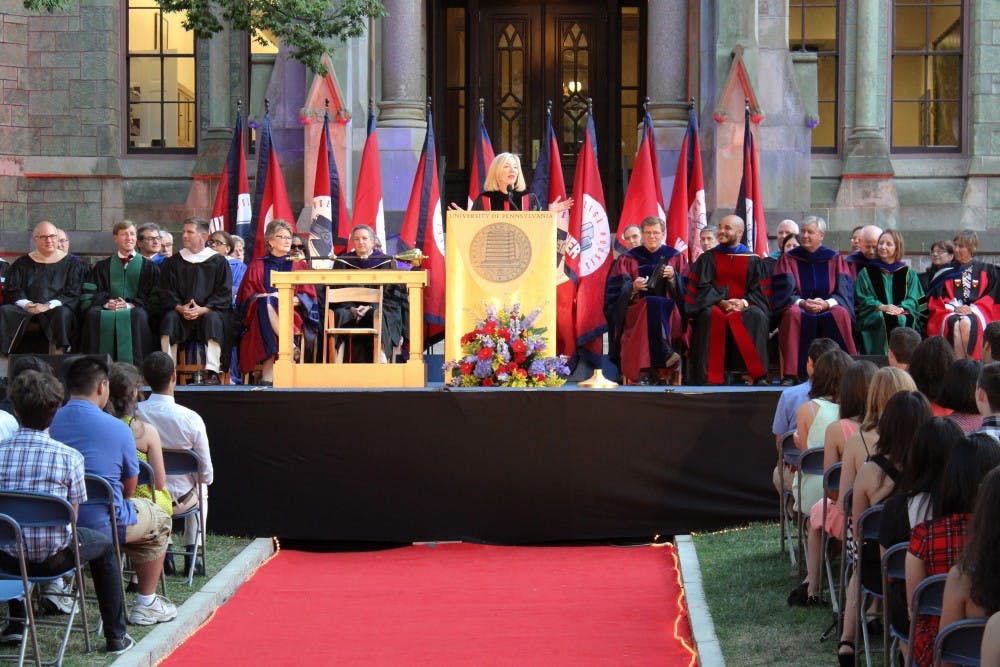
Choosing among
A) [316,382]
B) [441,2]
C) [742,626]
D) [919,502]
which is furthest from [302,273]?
[441,2]

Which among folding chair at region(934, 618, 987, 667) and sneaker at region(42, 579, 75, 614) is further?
sneaker at region(42, 579, 75, 614)

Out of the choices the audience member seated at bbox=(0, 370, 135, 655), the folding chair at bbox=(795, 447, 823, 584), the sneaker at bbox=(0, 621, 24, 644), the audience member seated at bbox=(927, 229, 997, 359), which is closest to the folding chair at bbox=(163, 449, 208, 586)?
the sneaker at bbox=(0, 621, 24, 644)

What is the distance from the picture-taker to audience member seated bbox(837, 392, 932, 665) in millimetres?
6211

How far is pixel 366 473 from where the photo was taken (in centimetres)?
1125

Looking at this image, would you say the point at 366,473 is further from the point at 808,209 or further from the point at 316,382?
the point at 808,209

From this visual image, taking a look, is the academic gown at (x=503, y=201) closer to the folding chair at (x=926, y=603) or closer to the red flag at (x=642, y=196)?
the red flag at (x=642, y=196)

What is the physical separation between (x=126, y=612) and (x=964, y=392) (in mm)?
4617

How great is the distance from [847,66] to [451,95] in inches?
208

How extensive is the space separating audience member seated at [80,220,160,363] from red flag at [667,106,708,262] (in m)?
5.40

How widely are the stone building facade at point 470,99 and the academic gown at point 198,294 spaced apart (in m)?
4.49

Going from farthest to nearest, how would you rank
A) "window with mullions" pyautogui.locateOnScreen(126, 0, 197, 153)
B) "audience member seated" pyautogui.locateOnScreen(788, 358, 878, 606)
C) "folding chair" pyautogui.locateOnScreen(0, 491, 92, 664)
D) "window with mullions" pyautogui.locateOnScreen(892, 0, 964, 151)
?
"window with mullions" pyautogui.locateOnScreen(126, 0, 197, 153) < "window with mullions" pyautogui.locateOnScreen(892, 0, 964, 151) < "audience member seated" pyautogui.locateOnScreen(788, 358, 878, 606) < "folding chair" pyautogui.locateOnScreen(0, 491, 92, 664)

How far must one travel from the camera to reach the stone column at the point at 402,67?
18.0 metres

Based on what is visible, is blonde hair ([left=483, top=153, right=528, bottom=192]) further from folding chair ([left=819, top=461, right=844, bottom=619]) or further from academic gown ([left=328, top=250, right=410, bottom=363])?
folding chair ([left=819, top=461, right=844, bottom=619])

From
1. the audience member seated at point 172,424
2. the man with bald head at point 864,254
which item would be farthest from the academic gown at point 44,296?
the man with bald head at point 864,254
